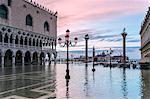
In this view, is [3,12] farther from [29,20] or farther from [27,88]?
[27,88]

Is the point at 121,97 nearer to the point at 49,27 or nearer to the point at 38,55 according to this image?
the point at 38,55

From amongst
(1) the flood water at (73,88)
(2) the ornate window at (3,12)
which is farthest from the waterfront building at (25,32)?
(1) the flood water at (73,88)

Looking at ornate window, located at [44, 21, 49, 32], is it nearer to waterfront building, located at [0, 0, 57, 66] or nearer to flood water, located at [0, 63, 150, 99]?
waterfront building, located at [0, 0, 57, 66]

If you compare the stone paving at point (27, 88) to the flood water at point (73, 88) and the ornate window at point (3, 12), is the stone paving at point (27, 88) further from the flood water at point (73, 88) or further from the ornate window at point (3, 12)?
the ornate window at point (3, 12)

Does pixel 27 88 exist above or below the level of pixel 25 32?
below

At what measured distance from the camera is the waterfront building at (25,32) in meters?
65.6

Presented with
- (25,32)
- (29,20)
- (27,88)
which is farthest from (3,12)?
(27,88)

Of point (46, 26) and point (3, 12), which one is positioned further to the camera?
point (46, 26)

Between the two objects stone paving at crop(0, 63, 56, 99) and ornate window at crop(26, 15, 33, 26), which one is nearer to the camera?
stone paving at crop(0, 63, 56, 99)

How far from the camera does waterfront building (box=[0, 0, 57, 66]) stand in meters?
65.6

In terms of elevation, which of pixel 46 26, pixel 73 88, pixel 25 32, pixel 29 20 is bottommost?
pixel 73 88

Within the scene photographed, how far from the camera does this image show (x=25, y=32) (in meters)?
75.2

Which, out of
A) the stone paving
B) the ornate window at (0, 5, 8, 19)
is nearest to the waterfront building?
the ornate window at (0, 5, 8, 19)

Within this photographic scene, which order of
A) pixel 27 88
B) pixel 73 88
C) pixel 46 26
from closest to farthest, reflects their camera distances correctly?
pixel 27 88 → pixel 73 88 → pixel 46 26
